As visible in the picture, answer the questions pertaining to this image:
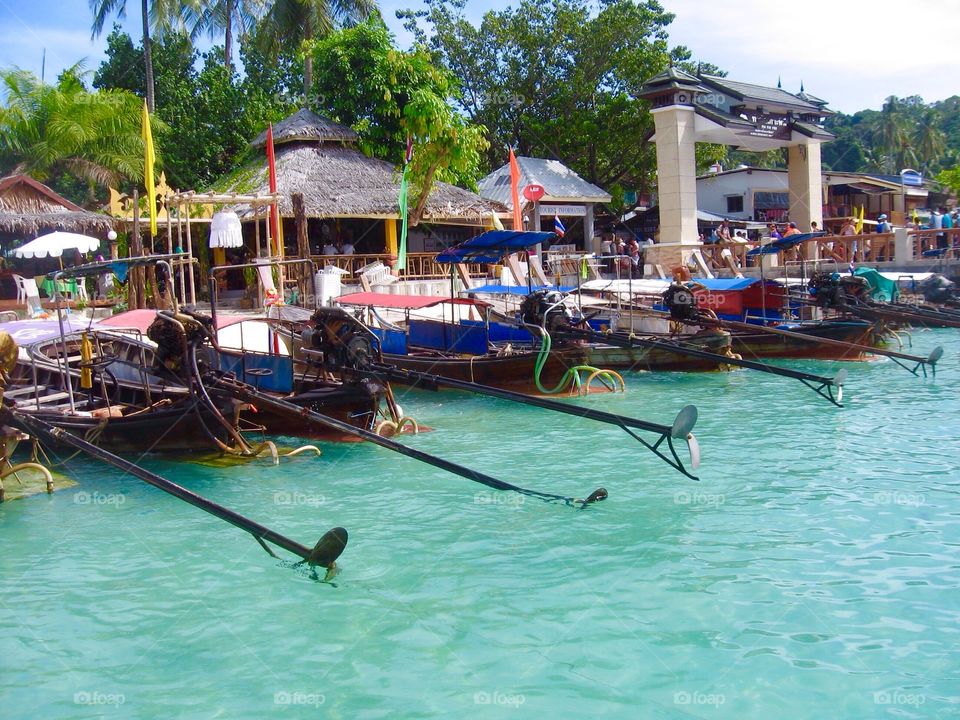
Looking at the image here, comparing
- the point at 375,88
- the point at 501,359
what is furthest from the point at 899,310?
the point at 375,88

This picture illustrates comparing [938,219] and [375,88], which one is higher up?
[375,88]

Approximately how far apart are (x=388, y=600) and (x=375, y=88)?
2202 cm

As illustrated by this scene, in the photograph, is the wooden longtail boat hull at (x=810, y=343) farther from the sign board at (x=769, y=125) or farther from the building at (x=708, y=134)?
the sign board at (x=769, y=125)

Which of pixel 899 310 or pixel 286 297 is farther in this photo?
pixel 286 297

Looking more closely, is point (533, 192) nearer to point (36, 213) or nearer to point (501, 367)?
point (501, 367)

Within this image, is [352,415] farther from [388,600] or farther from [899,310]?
[899,310]

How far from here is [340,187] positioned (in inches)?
987

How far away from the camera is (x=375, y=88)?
26016 millimetres
